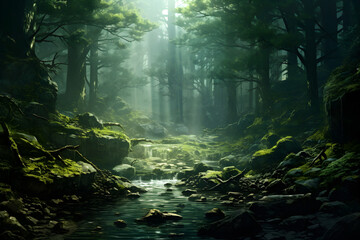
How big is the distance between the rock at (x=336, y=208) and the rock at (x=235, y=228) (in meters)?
1.54

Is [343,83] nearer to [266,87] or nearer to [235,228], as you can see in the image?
[235,228]

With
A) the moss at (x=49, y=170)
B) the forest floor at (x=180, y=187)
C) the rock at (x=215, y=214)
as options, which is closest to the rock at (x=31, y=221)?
the forest floor at (x=180, y=187)

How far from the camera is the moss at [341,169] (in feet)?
25.4

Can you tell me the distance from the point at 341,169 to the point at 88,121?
10388mm

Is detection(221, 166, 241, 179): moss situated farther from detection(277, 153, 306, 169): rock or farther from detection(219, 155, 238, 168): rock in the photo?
detection(219, 155, 238, 168): rock

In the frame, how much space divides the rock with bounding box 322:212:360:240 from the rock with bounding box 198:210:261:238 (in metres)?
1.34

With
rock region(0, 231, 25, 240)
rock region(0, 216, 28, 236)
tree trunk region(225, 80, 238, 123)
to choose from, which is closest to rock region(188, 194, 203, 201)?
rock region(0, 216, 28, 236)

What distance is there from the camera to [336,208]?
6.32 m

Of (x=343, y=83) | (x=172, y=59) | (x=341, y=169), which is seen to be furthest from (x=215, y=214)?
(x=172, y=59)

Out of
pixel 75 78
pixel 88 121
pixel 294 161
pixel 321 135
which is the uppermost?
pixel 75 78

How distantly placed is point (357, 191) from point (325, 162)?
97.8 inches

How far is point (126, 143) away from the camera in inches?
612

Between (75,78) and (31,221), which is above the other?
(75,78)

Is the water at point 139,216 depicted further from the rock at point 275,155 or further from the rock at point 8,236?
the rock at point 275,155
